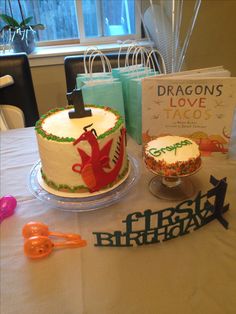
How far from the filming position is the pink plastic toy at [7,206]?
691 millimetres

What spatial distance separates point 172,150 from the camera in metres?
0.69

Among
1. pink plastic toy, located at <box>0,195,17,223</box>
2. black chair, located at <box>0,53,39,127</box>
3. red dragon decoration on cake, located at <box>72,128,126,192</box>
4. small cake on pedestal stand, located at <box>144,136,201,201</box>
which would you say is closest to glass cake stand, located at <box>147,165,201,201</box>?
small cake on pedestal stand, located at <box>144,136,201,201</box>

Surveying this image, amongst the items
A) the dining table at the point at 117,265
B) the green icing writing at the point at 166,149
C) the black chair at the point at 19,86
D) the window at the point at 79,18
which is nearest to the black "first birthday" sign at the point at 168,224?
the dining table at the point at 117,265

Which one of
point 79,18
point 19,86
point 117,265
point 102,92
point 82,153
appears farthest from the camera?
point 79,18

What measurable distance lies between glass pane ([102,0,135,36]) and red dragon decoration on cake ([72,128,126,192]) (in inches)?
68.4

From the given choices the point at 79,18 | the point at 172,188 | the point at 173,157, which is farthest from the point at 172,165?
the point at 79,18

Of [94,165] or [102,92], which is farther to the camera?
[102,92]

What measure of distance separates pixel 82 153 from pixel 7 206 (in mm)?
238

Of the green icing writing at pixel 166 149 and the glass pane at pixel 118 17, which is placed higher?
the glass pane at pixel 118 17

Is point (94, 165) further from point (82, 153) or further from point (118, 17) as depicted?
point (118, 17)

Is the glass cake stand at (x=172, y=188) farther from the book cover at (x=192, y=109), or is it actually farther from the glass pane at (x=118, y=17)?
the glass pane at (x=118, y=17)

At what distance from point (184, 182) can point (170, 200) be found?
0.08 metres

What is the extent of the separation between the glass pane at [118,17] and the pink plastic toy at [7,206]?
1811 mm

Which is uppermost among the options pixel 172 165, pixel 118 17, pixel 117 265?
pixel 118 17
